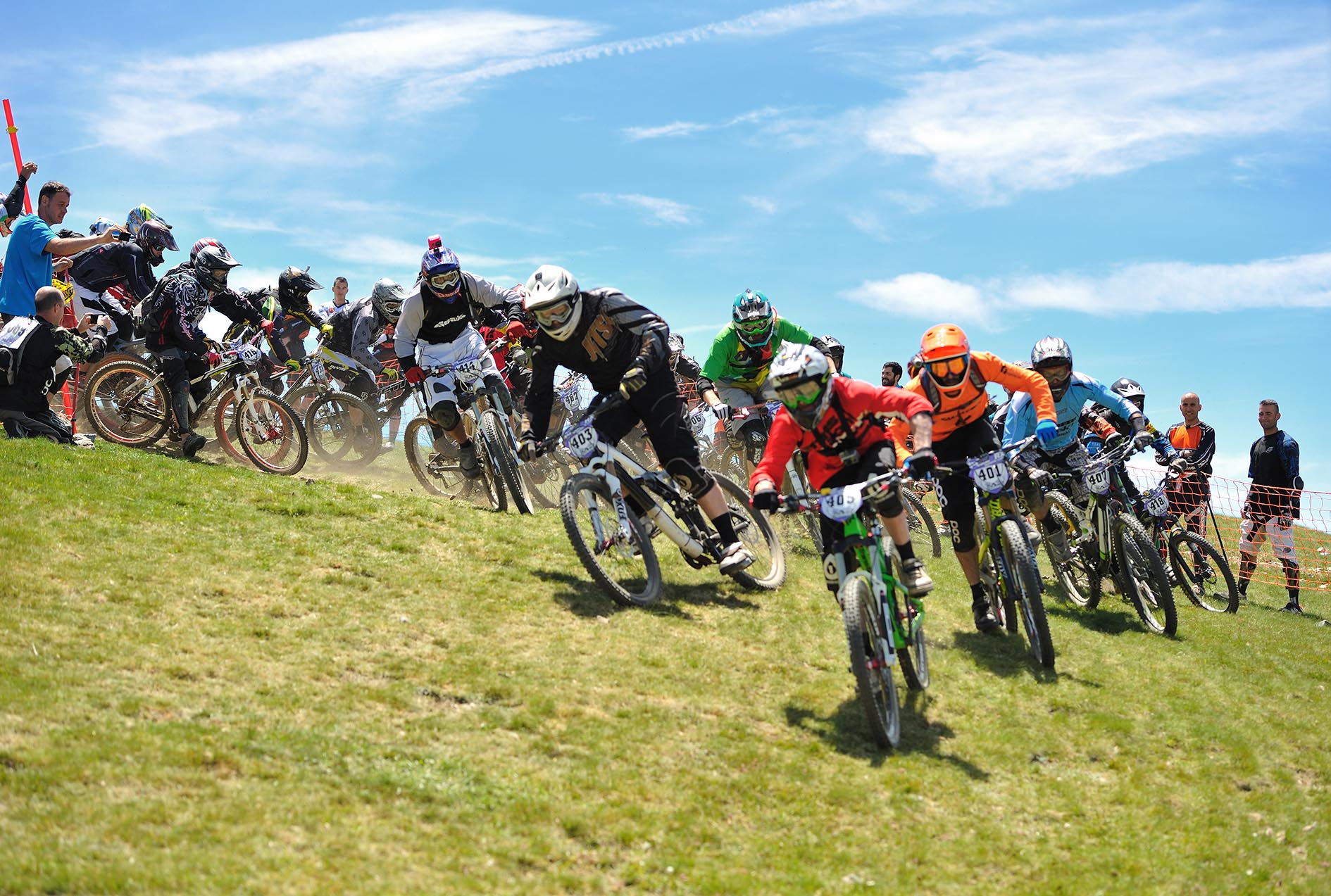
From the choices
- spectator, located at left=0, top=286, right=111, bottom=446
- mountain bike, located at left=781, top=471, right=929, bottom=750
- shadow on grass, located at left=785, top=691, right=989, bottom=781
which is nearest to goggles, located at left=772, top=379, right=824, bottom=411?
mountain bike, located at left=781, top=471, right=929, bottom=750

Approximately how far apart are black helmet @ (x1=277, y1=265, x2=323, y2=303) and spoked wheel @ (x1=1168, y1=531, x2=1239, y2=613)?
40.5 feet

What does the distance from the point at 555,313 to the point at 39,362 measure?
6.82 metres

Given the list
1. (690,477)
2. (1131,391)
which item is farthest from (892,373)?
(690,477)

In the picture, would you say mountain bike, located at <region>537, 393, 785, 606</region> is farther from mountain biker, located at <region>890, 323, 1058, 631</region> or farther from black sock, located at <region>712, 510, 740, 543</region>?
mountain biker, located at <region>890, 323, 1058, 631</region>

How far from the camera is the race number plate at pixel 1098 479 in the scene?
1047 cm

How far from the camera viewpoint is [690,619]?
823 centimetres

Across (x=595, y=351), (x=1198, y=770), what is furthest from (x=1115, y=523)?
(x=595, y=351)

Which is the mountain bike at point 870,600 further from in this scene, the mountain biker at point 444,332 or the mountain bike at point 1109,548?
the mountain biker at point 444,332

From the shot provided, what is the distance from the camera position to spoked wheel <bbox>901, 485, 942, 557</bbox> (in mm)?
12047

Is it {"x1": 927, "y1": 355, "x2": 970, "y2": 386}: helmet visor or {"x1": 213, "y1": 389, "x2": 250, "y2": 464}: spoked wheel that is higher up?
{"x1": 927, "y1": 355, "x2": 970, "y2": 386}: helmet visor

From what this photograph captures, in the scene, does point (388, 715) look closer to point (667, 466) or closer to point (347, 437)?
point (667, 466)

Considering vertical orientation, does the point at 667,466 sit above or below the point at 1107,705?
above

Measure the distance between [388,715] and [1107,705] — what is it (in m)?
5.25

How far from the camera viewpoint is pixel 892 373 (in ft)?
56.7
